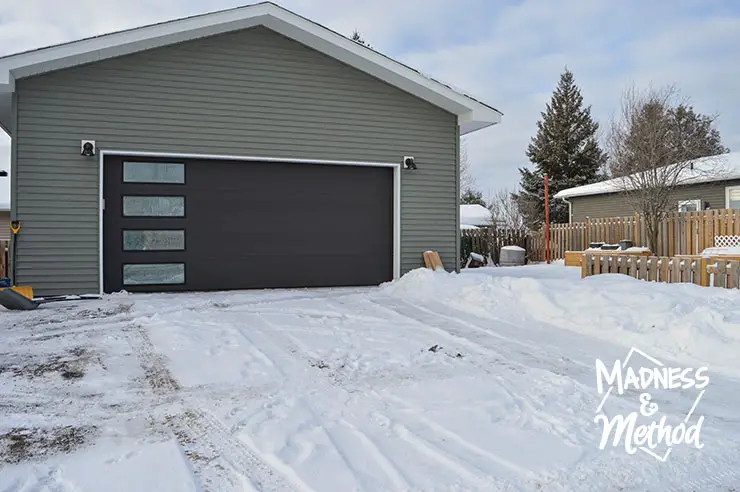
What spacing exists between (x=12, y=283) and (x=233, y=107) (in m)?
4.11

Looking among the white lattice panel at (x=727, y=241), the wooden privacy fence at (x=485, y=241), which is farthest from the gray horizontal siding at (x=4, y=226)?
the white lattice panel at (x=727, y=241)

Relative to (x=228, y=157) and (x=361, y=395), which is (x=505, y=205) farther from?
(x=361, y=395)

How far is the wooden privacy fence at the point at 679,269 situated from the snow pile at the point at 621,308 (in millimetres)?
565

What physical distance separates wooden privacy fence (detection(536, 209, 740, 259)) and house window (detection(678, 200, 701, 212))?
2.78m

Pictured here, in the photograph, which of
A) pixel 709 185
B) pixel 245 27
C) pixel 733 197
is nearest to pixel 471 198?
pixel 709 185

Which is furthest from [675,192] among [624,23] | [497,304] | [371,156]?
[497,304]

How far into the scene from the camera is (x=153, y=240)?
884 cm

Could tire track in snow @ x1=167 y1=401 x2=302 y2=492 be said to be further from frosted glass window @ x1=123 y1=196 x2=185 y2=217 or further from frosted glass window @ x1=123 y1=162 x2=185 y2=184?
frosted glass window @ x1=123 y1=162 x2=185 y2=184

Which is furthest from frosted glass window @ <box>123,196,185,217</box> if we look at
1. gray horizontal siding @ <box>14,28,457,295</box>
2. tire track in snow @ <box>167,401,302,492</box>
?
tire track in snow @ <box>167,401,302,492</box>

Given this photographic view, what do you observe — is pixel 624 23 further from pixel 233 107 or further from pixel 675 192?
pixel 233 107

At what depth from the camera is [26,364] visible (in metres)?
4.37

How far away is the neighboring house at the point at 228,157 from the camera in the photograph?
26.7 ft

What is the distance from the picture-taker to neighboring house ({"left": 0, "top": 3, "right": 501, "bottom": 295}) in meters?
8.14

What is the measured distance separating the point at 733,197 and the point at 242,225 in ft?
48.8
